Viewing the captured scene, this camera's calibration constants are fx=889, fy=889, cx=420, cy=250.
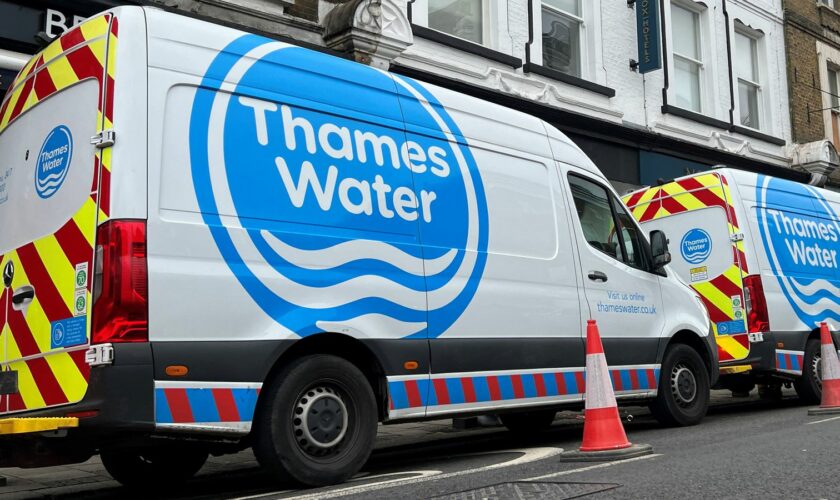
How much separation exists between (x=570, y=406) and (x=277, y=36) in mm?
5286

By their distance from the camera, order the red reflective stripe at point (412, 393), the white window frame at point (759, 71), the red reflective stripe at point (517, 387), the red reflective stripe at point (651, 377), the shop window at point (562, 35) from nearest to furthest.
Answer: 1. the red reflective stripe at point (412, 393)
2. the red reflective stripe at point (517, 387)
3. the red reflective stripe at point (651, 377)
4. the shop window at point (562, 35)
5. the white window frame at point (759, 71)

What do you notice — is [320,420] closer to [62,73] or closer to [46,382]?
[46,382]

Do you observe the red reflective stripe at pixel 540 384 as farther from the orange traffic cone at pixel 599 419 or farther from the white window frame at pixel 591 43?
the white window frame at pixel 591 43

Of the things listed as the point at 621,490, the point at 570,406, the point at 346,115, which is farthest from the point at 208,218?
the point at 570,406

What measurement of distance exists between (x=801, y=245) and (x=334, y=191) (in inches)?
270

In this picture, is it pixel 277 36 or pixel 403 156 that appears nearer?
pixel 403 156

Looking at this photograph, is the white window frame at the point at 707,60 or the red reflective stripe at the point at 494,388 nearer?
the red reflective stripe at the point at 494,388

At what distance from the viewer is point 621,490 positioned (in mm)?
4270

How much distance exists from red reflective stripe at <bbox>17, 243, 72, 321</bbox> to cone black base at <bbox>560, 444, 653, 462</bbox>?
309 centimetres

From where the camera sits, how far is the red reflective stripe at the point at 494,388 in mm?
5977

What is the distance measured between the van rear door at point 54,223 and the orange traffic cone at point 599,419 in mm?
3055

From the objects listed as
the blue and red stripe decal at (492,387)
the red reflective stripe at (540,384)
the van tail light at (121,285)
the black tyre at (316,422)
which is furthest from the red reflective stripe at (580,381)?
the van tail light at (121,285)

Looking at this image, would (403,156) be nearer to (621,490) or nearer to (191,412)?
(191,412)

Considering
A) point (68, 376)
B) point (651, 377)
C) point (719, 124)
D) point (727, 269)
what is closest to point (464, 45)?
point (727, 269)
